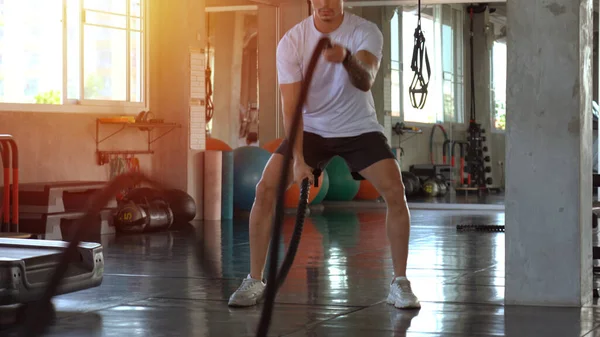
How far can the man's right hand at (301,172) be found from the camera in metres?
3.78

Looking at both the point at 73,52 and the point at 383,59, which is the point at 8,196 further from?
the point at 383,59

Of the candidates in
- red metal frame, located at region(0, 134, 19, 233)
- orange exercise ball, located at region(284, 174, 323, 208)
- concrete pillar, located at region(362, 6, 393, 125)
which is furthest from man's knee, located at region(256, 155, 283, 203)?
concrete pillar, located at region(362, 6, 393, 125)

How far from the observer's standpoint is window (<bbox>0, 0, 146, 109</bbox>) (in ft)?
28.7

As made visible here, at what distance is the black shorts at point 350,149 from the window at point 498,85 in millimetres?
18240

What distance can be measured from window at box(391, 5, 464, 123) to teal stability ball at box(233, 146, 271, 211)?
21.1ft

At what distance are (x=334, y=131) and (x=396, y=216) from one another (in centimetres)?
46

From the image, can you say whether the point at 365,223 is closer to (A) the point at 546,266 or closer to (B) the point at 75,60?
(B) the point at 75,60

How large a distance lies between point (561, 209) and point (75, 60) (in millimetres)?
6470

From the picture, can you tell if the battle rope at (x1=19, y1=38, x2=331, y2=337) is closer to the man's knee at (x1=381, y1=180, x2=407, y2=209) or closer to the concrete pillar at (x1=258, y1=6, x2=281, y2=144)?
the man's knee at (x1=381, y1=180, x2=407, y2=209)

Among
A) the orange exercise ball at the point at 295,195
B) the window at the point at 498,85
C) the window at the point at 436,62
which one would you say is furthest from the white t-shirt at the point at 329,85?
the window at the point at 498,85

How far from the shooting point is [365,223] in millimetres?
10047

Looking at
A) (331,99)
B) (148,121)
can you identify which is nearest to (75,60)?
(148,121)

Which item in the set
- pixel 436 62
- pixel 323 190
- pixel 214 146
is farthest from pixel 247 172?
pixel 436 62

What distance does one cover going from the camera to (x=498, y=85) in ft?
73.3
